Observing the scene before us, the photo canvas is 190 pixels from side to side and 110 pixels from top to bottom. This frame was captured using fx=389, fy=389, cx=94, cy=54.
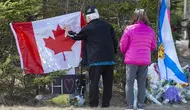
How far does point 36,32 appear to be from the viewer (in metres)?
7.67

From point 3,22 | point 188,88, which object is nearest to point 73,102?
point 3,22

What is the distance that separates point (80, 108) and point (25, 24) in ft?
6.41

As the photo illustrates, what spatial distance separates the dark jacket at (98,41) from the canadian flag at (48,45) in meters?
0.77

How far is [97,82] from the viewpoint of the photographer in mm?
7090

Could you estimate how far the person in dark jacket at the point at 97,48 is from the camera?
6953 mm

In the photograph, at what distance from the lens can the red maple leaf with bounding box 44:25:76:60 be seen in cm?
776

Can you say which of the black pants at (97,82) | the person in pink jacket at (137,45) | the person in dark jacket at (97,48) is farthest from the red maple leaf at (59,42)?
the person in pink jacket at (137,45)

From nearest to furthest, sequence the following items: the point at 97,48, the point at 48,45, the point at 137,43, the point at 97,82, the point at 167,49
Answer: the point at 137,43, the point at 97,48, the point at 97,82, the point at 48,45, the point at 167,49

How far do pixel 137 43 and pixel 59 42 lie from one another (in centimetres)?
188

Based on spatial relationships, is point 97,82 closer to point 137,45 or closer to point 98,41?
point 98,41

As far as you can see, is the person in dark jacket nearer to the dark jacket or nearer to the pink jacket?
the dark jacket

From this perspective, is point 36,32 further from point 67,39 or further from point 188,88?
point 188,88

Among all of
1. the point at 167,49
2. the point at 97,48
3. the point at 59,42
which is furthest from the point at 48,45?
the point at 167,49

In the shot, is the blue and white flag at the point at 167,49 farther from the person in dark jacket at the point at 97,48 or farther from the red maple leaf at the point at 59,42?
the red maple leaf at the point at 59,42
